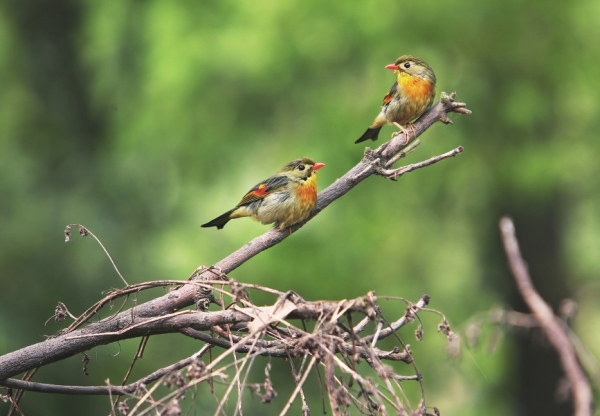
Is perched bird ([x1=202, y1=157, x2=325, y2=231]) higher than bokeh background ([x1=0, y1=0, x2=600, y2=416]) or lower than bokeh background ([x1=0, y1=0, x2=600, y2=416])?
lower

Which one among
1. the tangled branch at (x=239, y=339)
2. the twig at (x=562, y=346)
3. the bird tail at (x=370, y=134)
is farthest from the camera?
the bird tail at (x=370, y=134)

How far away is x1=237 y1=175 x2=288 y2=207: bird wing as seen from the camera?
5523 mm

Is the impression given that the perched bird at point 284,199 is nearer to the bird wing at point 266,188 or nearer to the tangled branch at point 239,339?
the bird wing at point 266,188

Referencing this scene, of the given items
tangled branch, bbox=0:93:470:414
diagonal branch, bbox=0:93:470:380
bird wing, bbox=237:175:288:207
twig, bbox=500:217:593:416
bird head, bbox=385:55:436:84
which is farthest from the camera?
bird head, bbox=385:55:436:84

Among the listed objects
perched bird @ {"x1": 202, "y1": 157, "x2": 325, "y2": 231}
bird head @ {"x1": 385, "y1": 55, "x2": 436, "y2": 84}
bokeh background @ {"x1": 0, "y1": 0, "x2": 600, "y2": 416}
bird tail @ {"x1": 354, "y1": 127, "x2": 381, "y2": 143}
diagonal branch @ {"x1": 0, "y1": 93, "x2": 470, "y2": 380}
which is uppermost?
bokeh background @ {"x1": 0, "y1": 0, "x2": 600, "y2": 416}

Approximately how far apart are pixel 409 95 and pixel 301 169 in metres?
0.90

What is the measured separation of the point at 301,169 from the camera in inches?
223

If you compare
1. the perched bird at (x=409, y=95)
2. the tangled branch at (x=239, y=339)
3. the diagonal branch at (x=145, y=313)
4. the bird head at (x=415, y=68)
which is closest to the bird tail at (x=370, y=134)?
the perched bird at (x=409, y=95)

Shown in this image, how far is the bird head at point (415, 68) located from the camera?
5.85m

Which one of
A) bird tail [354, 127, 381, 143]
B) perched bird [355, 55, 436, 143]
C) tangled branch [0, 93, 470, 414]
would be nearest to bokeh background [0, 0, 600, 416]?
bird tail [354, 127, 381, 143]

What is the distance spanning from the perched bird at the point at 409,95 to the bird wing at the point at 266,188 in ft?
2.74

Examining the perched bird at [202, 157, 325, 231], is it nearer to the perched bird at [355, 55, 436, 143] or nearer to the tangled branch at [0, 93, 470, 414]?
the perched bird at [355, 55, 436, 143]

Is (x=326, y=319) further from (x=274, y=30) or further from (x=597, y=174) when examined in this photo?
(x=597, y=174)

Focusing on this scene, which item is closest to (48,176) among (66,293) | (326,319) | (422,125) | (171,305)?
(66,293)
